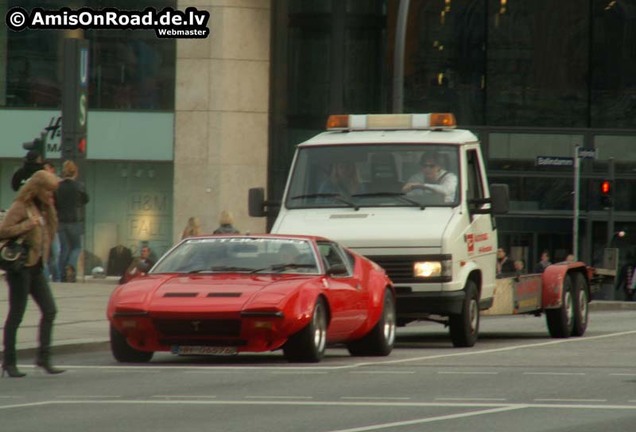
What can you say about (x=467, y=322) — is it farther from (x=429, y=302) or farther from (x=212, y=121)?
(x=212, y=121)

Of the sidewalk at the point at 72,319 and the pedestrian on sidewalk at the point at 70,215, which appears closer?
the sidewalk at the point at 72,319

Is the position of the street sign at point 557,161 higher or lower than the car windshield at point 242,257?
higher

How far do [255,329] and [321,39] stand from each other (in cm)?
2551

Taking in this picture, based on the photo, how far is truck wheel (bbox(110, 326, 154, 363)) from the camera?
15555mm

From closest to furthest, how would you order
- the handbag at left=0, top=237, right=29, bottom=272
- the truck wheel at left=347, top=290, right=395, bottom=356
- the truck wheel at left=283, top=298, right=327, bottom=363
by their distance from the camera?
the handbag at left=0, top=237, right=29, bottom=272 < the truck wheel at left=283, top=298, right=327, bottom=363 < the truck wheel at left=347, top=290, right=395, bottom=356

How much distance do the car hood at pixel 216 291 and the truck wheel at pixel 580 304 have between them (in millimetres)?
6401

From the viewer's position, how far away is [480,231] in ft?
62.3

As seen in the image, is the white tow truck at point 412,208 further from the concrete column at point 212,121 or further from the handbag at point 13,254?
the concrete column at point 212,121

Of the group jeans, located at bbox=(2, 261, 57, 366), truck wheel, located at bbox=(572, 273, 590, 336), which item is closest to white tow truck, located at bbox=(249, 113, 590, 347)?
truck wheel, located at bbox=(572, 273, 590, 336)

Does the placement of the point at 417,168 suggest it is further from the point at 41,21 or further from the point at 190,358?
the point at 41,21

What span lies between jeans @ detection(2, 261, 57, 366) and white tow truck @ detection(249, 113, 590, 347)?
4.44 m

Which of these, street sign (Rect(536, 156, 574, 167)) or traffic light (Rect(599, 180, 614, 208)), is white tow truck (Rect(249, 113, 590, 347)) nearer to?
traffic light (Rect(599, 180, 614, 208))

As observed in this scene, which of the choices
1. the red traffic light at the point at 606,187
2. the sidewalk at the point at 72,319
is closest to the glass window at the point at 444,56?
the red traffic light at the point at 606,187

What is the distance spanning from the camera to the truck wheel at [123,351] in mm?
15555
